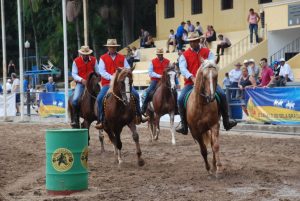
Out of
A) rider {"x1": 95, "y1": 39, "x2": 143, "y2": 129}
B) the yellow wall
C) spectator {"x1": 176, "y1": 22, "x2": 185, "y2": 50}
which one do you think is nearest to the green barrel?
rider {"x1": 95, "y1": 39, "x2": 143, "y2": 129}

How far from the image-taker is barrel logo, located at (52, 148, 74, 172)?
12.3 meters

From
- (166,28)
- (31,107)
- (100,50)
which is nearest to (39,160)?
(31,107)

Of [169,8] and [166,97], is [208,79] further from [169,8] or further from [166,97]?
[169,8]

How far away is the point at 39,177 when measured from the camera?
1457 cm

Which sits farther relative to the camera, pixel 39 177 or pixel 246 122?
pixel 246 122

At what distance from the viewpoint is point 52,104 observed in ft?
110

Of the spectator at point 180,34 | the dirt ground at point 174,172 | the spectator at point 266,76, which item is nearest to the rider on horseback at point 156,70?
the dirt ground at point 174,172

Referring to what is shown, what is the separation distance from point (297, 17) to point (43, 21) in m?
23.3

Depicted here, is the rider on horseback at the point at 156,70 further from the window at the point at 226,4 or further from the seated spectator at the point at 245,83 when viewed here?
the window at the point at 226,4

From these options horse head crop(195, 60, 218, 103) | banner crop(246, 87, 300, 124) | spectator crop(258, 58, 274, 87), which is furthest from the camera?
spectator crop(258, 58, 274, 87)

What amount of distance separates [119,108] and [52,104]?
17.9m

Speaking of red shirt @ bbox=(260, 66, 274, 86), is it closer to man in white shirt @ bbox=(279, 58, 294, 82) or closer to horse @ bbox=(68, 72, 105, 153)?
man in white shirt @ bbox=(279, 58, 294, 82)

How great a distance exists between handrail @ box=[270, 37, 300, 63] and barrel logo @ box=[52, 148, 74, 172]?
23884mm

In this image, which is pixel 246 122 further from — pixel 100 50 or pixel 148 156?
pixel 100 50
